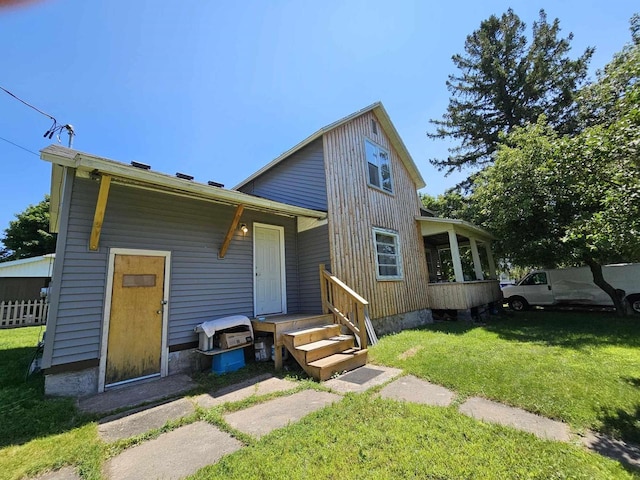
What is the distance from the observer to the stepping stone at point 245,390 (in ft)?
11.7

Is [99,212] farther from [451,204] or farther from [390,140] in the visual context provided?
[451,204]

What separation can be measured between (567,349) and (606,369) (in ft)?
4.37

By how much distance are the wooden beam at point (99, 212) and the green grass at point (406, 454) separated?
3.66 m

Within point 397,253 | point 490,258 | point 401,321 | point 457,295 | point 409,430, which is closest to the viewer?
point 409,430

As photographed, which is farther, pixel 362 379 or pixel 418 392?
pixel 362 379

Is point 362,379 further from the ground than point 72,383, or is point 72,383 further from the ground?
point 72,383

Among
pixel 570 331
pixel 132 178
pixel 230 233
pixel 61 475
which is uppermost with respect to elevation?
pixel 132 178

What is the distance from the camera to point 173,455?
238cm

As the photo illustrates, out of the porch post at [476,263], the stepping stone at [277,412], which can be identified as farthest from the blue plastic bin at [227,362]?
the porch post at [476,263]

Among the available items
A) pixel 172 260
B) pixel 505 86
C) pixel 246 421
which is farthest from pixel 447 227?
pixel 505 86

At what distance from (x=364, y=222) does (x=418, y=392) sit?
4962 millimetres

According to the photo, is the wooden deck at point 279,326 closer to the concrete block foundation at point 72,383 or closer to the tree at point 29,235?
the concrete block foundation at point 72,383

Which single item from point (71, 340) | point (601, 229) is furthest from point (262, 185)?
point (601, 229)

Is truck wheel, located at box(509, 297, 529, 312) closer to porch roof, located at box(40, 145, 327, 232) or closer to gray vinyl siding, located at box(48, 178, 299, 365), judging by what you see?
gray vinyl siding, located at box(48, 178, 299, 365)
